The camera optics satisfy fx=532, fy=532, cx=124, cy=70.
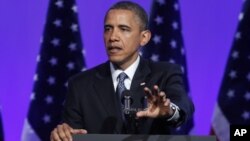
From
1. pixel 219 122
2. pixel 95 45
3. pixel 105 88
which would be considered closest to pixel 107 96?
pixel 105 88

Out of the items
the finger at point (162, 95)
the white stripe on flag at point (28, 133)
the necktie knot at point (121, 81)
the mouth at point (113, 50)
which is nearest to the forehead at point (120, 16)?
the mouth at point (113, 50)

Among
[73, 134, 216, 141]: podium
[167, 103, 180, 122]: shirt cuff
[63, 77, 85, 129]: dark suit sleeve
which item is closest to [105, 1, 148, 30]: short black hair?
[63, 77, 85, 129]: dark suit sleeve

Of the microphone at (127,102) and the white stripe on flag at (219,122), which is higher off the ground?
the microphone at (127,102)

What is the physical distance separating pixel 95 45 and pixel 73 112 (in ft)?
3.89

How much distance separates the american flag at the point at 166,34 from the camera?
319cm

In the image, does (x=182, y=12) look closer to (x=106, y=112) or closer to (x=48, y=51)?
(x=48, y=51)

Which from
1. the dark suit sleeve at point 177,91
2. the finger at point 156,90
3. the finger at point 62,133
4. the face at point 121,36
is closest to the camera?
the finger at point 156,90

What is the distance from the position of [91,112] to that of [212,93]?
134 cm

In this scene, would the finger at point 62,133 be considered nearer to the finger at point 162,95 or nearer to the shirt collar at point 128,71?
the finger at point 162,95

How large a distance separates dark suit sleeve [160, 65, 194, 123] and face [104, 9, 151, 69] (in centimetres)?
17

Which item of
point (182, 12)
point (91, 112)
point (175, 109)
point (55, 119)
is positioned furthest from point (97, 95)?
point (182, 12)

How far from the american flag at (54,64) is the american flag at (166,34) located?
43 cm

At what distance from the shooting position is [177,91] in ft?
6.23

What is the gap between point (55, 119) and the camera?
313cm
